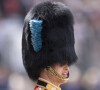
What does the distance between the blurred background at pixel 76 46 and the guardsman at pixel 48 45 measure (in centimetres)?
320

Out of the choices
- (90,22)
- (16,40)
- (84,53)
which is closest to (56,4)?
(16,40)

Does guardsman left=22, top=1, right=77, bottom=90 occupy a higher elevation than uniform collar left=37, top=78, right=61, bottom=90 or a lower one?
higher

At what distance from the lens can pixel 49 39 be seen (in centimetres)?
319

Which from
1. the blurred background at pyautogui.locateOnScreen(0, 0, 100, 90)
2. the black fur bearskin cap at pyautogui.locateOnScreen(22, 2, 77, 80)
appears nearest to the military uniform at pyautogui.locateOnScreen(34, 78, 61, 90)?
the black fur bearskin cap at pyautogui.locateOnScreen(22, 2, 77, 80)

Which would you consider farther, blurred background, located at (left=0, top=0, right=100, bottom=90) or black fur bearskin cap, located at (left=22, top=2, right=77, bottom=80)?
blurred background, located at (left=0, top=0, right=100, bottom=90)

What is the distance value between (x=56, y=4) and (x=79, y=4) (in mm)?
4748

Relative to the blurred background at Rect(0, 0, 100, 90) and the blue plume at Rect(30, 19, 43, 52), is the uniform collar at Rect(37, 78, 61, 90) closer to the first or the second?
the blue plume at Rect(30, 19, 43, 52)

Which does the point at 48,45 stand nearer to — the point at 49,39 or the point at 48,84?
the point at 49,39

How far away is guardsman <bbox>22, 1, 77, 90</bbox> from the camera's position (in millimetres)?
3154

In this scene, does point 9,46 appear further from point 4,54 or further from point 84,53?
point 84,53

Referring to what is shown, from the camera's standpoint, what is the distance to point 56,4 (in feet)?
10.9

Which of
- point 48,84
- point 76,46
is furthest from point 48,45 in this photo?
point 76,46

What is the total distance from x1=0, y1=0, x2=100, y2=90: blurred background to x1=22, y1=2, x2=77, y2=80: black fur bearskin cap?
10.5 ft

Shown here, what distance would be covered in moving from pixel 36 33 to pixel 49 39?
0.14 meters
